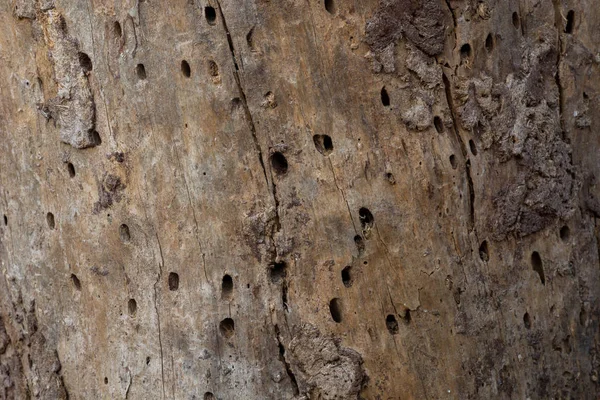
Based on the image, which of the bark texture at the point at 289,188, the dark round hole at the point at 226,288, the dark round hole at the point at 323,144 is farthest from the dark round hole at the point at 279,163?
the dark round hole at the point at 226,288

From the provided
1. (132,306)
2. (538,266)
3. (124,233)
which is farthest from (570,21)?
(132,306)

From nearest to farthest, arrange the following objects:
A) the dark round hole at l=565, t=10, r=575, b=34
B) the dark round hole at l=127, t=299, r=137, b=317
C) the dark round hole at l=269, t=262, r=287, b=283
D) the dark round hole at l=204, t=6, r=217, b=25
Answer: the dark round hole at l=204, t=6, r=217, b=25 < the dark round hole at l=269, t=262, r=287, b=283 < the dark round hole at l=127, t=299, r=137, b=317 < the dark round hole at l=565, t=10, r=575, b=34

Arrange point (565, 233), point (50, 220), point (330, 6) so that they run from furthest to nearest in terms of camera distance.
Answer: point (565, 233) < point (50, 220) < point (330, 6)

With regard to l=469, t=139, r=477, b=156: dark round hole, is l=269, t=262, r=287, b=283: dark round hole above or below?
below

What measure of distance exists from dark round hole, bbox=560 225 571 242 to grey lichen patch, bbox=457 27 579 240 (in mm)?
59

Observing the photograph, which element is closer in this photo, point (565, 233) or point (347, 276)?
point (347, 276)

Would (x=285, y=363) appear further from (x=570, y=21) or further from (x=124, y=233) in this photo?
(x=570, y=21)

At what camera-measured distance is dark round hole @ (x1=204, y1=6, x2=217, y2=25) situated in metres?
2.54

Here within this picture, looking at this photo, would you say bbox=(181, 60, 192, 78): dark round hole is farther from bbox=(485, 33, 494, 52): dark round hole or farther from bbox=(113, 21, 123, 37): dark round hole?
bbox=(485, 33, 494, 52): dark round hole

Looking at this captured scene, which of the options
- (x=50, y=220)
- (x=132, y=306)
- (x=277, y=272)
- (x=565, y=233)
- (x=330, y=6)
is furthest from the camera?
(x=565, y=233)

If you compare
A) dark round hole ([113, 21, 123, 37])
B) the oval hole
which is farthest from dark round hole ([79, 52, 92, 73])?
the oval hole

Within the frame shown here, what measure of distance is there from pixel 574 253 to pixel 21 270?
2149 mm

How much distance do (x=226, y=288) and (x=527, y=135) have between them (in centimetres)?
122

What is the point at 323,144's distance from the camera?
261 cm
